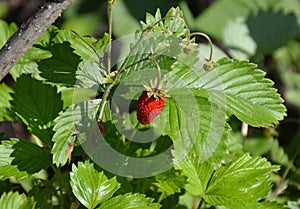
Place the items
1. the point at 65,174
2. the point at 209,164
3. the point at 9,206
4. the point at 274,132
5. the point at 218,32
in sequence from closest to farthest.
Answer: the point at 9,206 → the point at 209,164 → the point at 65,174 → the point at 274,132 → the point at 218,32

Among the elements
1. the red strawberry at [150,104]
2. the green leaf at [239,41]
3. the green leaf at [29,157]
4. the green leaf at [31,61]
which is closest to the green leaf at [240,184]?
the red strawberry at [150,104]

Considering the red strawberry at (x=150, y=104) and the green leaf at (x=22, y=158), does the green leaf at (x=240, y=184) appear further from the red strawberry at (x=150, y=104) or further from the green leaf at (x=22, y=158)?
the green leaf at (x=22, y=158)

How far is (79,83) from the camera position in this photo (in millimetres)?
1399

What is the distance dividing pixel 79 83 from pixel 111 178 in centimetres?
22

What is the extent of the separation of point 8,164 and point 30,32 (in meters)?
0.31

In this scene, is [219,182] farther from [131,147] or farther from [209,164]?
[131,147]

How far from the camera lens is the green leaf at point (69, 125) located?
1.33 metres

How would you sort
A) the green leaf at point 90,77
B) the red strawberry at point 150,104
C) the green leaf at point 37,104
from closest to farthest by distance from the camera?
the red strawberry at point 150,104, the green leaf at point 90,77, the green leaf at point 37,104

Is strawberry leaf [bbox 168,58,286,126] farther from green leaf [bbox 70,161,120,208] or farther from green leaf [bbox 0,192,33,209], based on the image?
green leaf [bbox 0,192,33,209]

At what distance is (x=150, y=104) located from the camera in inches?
51.0

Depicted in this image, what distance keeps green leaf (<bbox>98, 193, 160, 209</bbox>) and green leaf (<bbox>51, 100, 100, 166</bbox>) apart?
0.43 ft

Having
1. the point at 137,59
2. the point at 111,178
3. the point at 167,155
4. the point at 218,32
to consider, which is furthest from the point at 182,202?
the point at 218,32

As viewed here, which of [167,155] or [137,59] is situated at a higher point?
[137,59]

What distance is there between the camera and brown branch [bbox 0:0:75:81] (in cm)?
133
